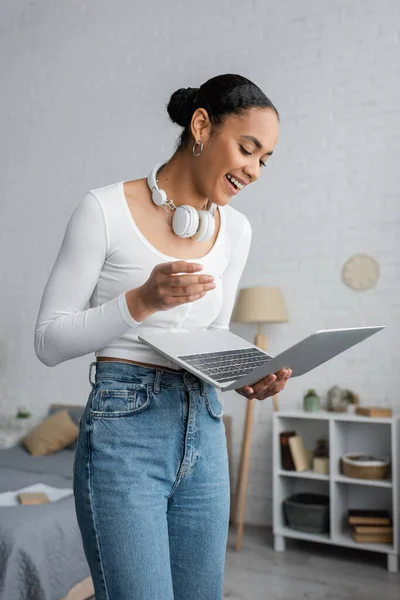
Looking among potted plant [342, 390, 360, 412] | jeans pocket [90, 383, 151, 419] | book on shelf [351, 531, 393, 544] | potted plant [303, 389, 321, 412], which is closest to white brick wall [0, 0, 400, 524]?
potted plant [342, 390, 360, 412]

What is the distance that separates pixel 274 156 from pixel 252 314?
3.41 ft

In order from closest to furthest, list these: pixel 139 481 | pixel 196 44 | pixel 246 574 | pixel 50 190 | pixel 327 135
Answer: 1. pixel 139 481
2. pixel 246 574
3. pixel 327 135
4. pixel 196 44
5. pixel 50 190

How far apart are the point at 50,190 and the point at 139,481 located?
3991mm

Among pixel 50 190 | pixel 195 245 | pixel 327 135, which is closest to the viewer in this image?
pixel 195 245

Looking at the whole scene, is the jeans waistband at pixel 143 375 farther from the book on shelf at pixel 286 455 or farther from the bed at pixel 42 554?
the book on shelf at pixel 286 455

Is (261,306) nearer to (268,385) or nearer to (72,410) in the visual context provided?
(72,410)

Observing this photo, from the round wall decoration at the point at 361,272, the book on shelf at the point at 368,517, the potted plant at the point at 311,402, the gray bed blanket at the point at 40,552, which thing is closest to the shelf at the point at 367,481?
the book on shelf at the point at 368,517

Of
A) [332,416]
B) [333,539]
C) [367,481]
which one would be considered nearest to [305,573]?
[333,539]

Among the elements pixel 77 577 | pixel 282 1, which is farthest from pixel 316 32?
pixel 77 577

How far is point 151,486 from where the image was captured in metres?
1.11

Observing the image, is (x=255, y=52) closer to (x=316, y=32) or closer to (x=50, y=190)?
(x=316, y=32)

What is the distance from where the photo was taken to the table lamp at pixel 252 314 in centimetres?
363

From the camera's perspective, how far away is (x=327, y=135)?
12.6 ft

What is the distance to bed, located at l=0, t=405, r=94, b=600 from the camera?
2.38 meters
